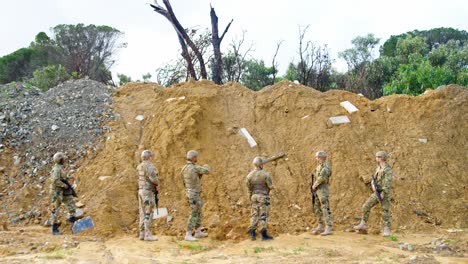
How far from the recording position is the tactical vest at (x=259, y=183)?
10148 mm

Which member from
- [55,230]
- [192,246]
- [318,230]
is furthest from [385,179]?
[55,230]

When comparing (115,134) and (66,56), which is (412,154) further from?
(66,56)

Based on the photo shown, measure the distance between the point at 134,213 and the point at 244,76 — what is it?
15.1 meters

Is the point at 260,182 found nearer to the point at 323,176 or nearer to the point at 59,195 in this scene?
the point at 323,176

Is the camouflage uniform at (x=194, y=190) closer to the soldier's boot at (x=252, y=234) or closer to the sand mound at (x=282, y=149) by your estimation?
the sand mound at (x=282, y=149)

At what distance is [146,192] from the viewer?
33.6 ft

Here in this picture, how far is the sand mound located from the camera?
37.1ft

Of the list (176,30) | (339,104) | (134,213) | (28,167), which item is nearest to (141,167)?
(134,213)

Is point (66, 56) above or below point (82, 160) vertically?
above

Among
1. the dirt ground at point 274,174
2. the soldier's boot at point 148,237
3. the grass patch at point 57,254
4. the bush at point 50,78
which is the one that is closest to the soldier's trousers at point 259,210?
the dirt ground at point 274,174

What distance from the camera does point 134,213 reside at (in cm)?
1138

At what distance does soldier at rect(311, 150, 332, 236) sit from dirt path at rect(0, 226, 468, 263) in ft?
0.91

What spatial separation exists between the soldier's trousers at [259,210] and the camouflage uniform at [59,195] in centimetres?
377

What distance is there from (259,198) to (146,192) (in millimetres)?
2143
